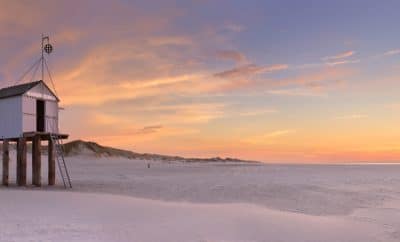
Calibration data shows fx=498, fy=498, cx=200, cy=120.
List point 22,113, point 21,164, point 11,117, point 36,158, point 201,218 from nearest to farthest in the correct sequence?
point 201,218, point 22,113, point 11,117, point 21,164, point 36,158

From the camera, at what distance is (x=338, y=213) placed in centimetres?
2003

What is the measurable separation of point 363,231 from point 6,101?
21678 millimetres

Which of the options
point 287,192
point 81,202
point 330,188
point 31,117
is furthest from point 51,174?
point 330,188

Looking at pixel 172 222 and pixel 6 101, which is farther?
pixel 6 101

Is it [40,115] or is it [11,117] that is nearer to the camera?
[11,117]

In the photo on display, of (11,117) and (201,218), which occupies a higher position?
(11,117)

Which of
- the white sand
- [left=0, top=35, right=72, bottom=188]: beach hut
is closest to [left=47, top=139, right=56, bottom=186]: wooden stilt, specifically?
[left=0, top=35, right=72, bottom=188]: beach hut

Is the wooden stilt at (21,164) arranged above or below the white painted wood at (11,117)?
below

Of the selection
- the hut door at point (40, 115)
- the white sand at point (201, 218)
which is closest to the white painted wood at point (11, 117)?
the hut door at point (40, 115)

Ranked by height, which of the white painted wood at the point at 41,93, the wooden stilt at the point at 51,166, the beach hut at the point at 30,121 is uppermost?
the white painted wood at the point at 41,93

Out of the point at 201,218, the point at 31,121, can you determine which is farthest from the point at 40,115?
the point at 201,218

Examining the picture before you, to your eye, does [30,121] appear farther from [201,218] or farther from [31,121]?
[201,218]

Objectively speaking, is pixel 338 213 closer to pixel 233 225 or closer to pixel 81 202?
pixel 233 225

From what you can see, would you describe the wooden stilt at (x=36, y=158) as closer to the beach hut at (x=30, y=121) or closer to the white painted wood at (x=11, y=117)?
the beach hut at (x=30, y=121)
